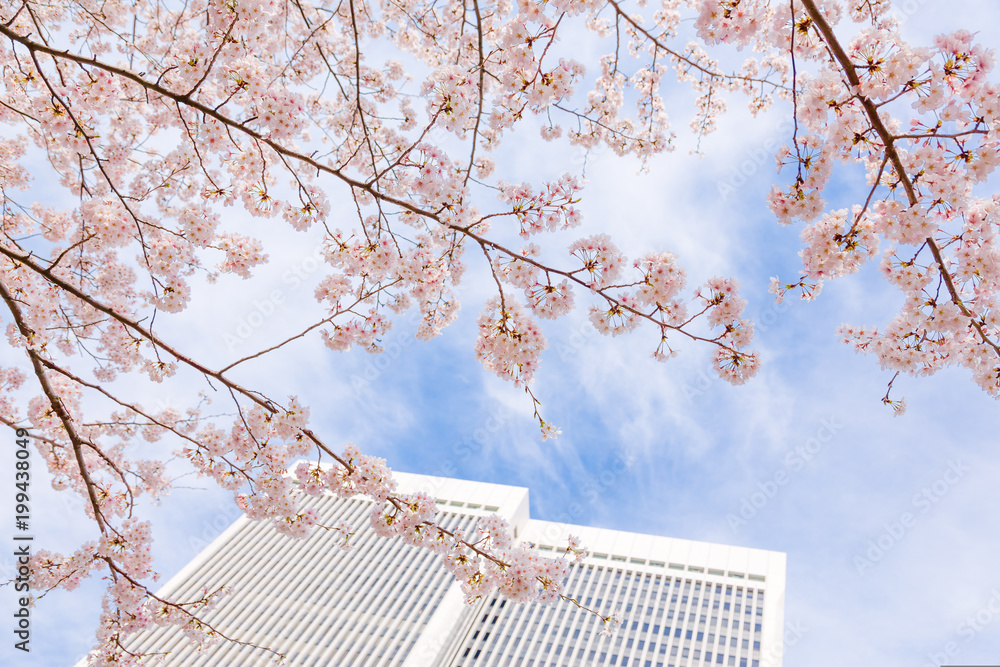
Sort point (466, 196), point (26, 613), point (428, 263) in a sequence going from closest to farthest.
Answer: point (466, 196)
point (428, 263)
point (26, 613)

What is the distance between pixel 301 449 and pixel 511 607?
48.5 m

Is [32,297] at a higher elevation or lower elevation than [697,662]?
lower

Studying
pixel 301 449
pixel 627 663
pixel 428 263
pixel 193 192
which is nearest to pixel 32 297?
pixel 193 192

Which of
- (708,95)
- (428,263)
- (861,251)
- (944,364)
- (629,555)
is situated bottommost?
(428,263)

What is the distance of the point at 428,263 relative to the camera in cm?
350

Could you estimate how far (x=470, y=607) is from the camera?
3703cm

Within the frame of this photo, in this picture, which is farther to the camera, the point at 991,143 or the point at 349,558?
the point at 349,558

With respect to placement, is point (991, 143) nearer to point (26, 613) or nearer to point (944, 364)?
point (944, 364)

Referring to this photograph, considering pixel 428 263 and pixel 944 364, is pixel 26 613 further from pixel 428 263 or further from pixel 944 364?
pixel 944 364

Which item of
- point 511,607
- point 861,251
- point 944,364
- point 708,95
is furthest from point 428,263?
point 511,607

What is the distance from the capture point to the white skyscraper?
41.3m

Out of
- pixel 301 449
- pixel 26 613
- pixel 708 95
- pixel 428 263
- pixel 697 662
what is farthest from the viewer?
pixel 697 662

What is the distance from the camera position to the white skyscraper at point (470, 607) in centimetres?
4128

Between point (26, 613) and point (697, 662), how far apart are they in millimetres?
44928
